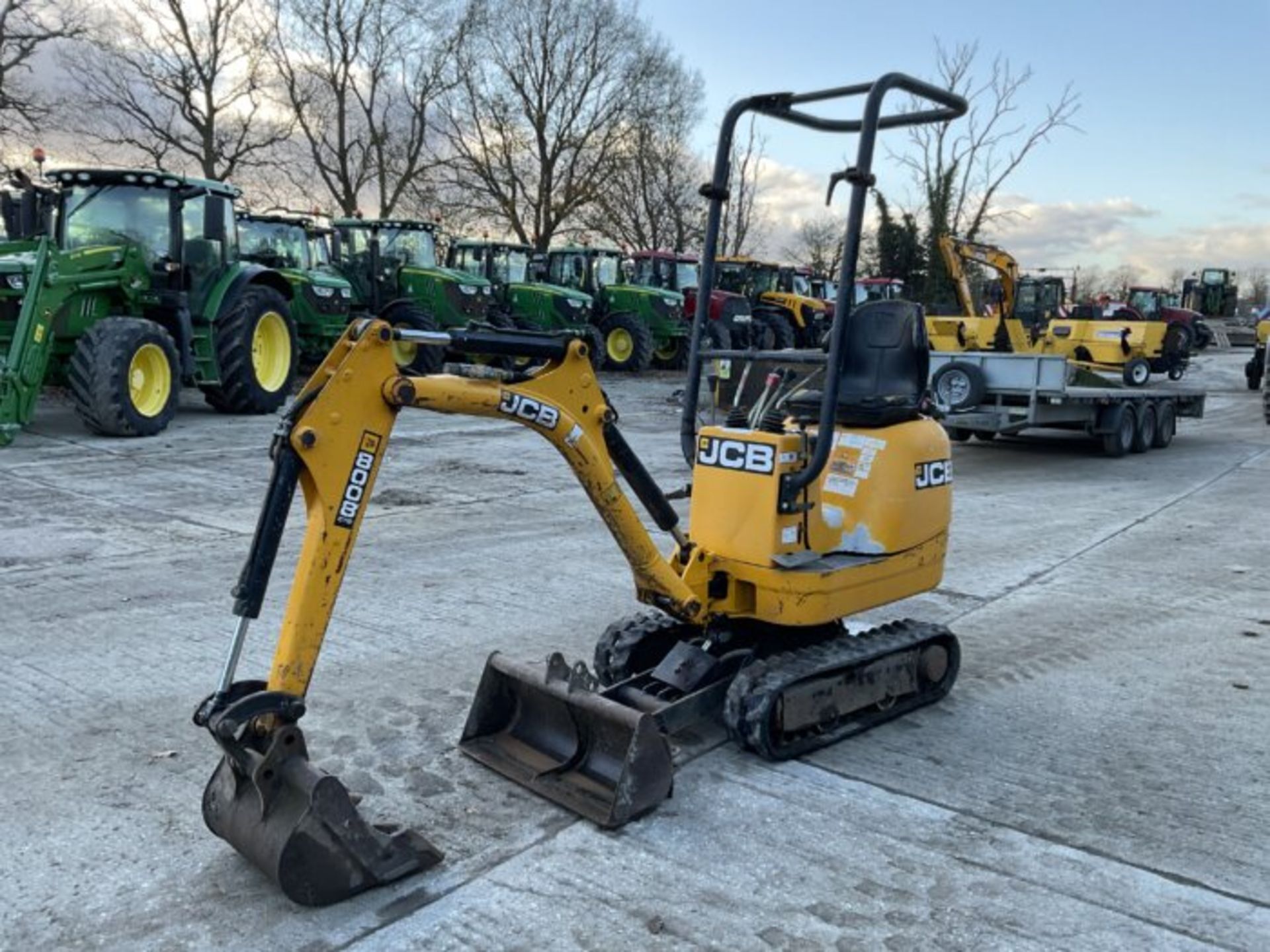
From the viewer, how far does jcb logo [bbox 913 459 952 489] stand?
4539 millimetres

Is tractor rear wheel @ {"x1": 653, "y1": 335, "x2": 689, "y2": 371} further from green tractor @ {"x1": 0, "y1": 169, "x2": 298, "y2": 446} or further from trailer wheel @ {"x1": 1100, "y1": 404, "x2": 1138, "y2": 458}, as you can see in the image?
trailer wheel @ {"x1": 1100, "y1": 404, "x2": 1138, "y2": 458}

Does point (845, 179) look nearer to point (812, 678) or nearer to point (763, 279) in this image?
point (812, 678)

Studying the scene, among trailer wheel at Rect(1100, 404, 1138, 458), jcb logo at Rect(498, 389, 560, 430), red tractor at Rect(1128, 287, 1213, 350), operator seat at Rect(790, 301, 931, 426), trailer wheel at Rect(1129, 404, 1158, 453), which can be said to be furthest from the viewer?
red tractor at Rect(1128, 287, 1213, 350)

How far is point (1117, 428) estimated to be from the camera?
44.1 ft

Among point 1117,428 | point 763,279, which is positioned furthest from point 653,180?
point 1117,428

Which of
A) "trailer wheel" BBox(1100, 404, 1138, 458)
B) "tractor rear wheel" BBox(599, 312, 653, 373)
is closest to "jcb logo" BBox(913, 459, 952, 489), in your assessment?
"trailer wheel" BBox(1100, 404, 1138, 458)

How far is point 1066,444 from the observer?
1481 cm

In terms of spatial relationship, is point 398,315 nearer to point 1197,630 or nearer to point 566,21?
point 1197,630

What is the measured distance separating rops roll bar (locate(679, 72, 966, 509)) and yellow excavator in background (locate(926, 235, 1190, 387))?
545 inches

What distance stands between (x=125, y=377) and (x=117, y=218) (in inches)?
97.1

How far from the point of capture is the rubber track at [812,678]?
3943 millimetres

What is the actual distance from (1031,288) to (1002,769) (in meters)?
22.9

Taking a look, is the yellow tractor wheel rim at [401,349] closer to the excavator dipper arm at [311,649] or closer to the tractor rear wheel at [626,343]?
the excavator dipper arm at [311,649]

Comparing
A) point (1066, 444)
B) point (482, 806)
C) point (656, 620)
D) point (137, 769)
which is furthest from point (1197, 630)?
point (1066, 444)
